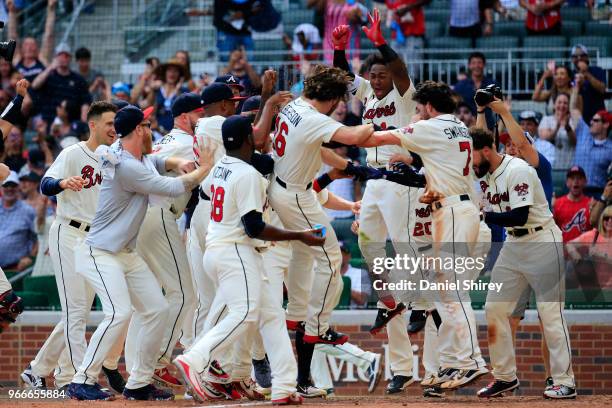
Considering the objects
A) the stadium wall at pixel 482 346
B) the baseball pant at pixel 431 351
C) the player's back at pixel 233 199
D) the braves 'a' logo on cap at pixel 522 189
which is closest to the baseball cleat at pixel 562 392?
the baseball pant at pixel 431 351

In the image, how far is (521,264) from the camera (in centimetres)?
865

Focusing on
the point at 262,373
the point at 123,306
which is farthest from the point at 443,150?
the point at 123,306

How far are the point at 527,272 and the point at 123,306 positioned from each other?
3035 mm

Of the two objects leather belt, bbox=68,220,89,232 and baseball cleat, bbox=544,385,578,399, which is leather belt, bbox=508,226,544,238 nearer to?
baseball cleat, bbox=544,385,578,399

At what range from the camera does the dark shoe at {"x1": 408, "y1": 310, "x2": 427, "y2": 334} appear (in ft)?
29.6

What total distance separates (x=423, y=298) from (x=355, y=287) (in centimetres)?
274

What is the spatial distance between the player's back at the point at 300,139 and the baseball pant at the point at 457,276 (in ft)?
3.23

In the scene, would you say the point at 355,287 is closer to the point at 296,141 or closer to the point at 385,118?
the point at 385,118

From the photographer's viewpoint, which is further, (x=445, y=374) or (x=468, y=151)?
(x=445, y=374)

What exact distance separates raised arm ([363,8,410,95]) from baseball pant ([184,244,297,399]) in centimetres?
191

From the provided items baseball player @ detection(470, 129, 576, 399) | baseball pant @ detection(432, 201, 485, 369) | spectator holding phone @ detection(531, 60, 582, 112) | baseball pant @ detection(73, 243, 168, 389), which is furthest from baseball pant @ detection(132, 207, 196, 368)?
spectator holding phone @ detection(531, 60, 582, 112)

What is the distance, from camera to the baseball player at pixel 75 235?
8.62m

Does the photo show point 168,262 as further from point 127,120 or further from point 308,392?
point 308,392

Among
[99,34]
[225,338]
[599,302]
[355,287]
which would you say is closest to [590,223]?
[599,302]
